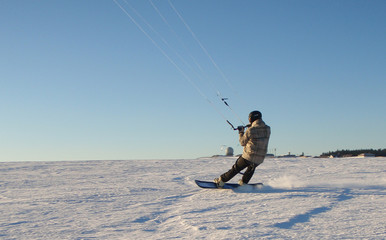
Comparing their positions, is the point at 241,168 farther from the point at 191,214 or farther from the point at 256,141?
the point at 191,214

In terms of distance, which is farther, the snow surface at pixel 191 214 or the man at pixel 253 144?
the man at pixel 253 144

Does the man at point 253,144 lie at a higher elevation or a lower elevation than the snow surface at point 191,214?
higher

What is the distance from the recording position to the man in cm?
859

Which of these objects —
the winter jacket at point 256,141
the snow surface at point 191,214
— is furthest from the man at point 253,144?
the snow surface at point 191,214

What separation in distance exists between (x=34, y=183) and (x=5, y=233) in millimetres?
6218

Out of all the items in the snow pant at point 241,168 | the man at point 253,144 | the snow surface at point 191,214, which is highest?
the man at point 253,144

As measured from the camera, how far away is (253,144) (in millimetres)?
8602

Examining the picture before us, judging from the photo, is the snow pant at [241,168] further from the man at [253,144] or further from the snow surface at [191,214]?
the snow surface at [191,214]

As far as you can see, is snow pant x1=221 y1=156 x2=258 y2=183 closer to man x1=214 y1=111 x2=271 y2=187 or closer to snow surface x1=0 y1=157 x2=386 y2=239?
man x1=214 y1=111 x2=271 y2=187

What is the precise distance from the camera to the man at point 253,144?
859cm

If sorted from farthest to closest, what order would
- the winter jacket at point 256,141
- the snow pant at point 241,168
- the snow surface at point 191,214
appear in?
the snow pant at point 241,168 < the winter jacket at point 256,141 < the snow surface at point 191,214

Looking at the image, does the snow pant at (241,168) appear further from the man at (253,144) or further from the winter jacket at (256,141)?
the winter jacket at (256,141)

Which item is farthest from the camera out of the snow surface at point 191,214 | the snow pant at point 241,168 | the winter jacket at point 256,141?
the snow pant at point 241,168

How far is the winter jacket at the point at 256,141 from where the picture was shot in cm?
858
